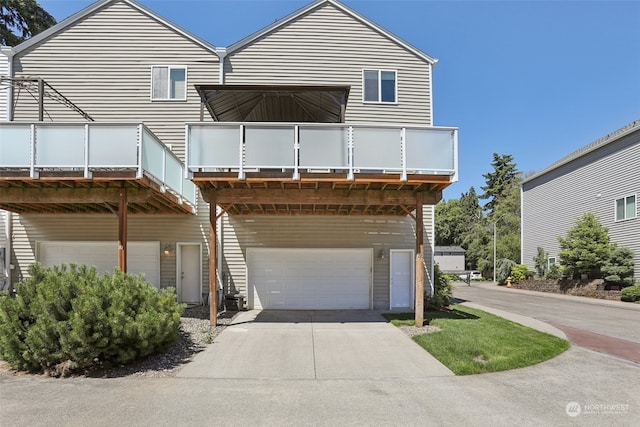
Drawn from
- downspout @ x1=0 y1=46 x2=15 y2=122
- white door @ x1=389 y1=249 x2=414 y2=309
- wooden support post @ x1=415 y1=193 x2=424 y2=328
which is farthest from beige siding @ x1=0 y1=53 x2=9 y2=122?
white door @ x1=389 y1=249 x2=414 y2=309

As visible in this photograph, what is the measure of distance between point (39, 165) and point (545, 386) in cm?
1037

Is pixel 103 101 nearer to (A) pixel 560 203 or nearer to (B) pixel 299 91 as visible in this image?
(B) pixel 299 91

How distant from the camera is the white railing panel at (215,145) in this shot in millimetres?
8578

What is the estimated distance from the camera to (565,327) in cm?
1034

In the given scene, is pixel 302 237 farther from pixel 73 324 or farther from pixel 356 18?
pixel 356 18

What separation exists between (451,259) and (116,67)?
39562mm

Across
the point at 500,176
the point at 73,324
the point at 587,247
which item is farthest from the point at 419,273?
the point at 500,176

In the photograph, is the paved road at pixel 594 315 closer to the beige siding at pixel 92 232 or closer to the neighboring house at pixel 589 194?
the neighboring house at pixel 589 194

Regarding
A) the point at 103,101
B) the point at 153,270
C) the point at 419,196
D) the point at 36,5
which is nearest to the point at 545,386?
the point at 419,196

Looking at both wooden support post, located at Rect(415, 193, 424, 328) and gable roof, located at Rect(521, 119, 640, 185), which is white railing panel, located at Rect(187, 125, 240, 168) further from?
gable roof, located at Rect(521, 119, 640, 185)

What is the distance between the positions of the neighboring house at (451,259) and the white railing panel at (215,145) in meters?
38.8

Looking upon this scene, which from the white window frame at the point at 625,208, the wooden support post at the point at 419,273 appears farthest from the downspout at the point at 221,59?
the white window frame at the point at 625,208

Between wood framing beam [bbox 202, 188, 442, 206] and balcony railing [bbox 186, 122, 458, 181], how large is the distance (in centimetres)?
76

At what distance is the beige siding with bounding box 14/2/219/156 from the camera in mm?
12750
